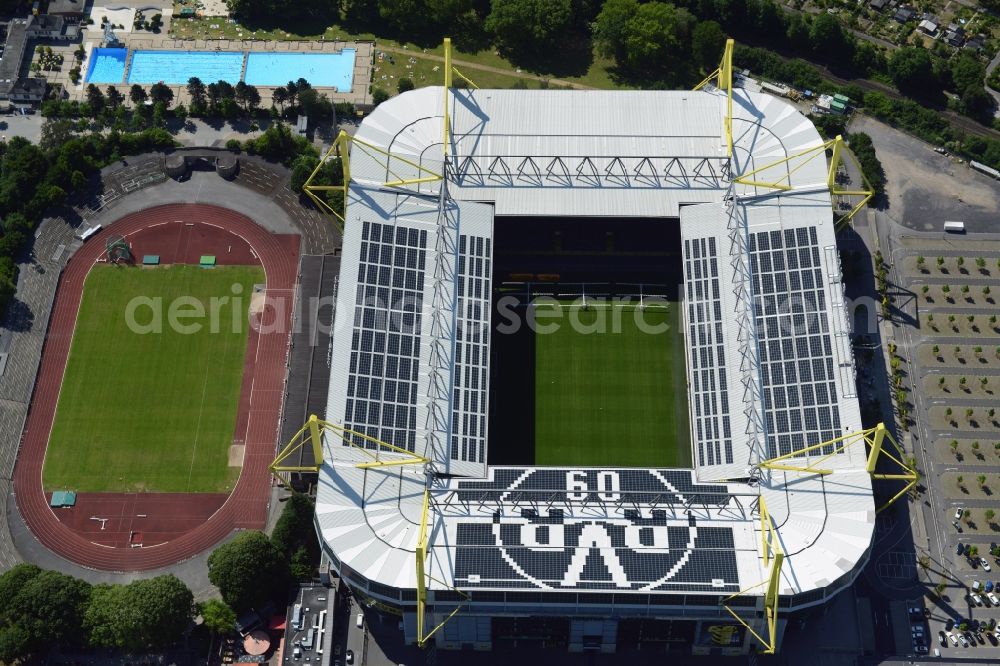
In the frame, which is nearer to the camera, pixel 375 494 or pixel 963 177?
pixel 375 494

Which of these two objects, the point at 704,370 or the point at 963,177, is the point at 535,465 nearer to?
the point at 704,370

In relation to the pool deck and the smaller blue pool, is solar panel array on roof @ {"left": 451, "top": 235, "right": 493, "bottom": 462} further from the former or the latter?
the smaller blue pool

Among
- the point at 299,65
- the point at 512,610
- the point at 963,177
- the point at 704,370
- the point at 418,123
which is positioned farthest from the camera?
the point at 299,65

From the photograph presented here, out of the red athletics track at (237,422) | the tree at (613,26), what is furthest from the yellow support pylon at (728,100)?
the red athletics track at (237,422)

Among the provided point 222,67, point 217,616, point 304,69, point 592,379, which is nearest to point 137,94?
point 222,67

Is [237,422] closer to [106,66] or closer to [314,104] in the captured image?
[314,104]

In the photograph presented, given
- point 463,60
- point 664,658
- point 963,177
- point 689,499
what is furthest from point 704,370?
point 463,60
